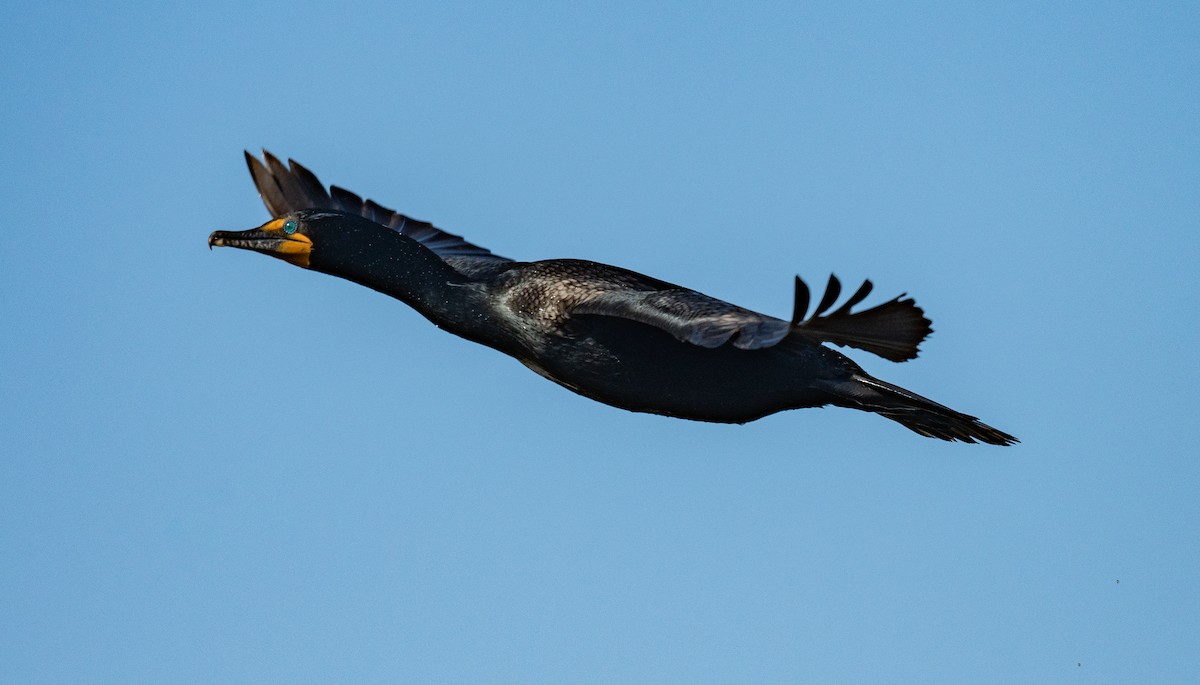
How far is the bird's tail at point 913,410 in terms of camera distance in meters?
9.45

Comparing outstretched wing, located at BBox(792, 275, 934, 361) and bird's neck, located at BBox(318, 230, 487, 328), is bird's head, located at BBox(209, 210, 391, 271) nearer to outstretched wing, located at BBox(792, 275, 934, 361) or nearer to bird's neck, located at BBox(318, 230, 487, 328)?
bird's neck, located at BBox(318, 230, 487, 328)

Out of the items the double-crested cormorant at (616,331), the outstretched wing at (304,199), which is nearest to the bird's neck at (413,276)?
the double-crested cormorant at (616,331)

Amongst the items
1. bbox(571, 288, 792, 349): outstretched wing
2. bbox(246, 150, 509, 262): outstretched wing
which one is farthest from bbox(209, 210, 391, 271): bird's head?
bbox(571, 288, 792, 349): outstretched wing

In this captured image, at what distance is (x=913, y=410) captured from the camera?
959 centimetres

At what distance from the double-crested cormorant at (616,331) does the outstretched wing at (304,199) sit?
1316 millimetres

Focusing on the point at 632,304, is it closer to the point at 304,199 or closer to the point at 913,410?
the point at 913,410

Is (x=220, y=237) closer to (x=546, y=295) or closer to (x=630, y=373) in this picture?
(x=546, y=295)

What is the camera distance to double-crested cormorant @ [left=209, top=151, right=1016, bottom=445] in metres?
8.57

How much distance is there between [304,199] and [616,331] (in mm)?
3801

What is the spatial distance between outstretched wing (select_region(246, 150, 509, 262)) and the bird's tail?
3.33 metres

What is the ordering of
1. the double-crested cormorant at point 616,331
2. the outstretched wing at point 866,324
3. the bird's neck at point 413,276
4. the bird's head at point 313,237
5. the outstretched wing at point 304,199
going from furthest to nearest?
the outstretched wing at point 304,199 < the bird's head at point 313,237 < the bird's neck at point 413,276 < the double-crested cormorant at point 616,331 < the outstretched wing at point 866,324

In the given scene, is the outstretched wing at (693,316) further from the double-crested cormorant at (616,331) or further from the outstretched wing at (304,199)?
the outstretched wing at (304,199)

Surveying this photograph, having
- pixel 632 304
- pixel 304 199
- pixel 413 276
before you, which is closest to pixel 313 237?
pixel 413 276

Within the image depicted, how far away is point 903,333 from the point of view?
8.29 metres
